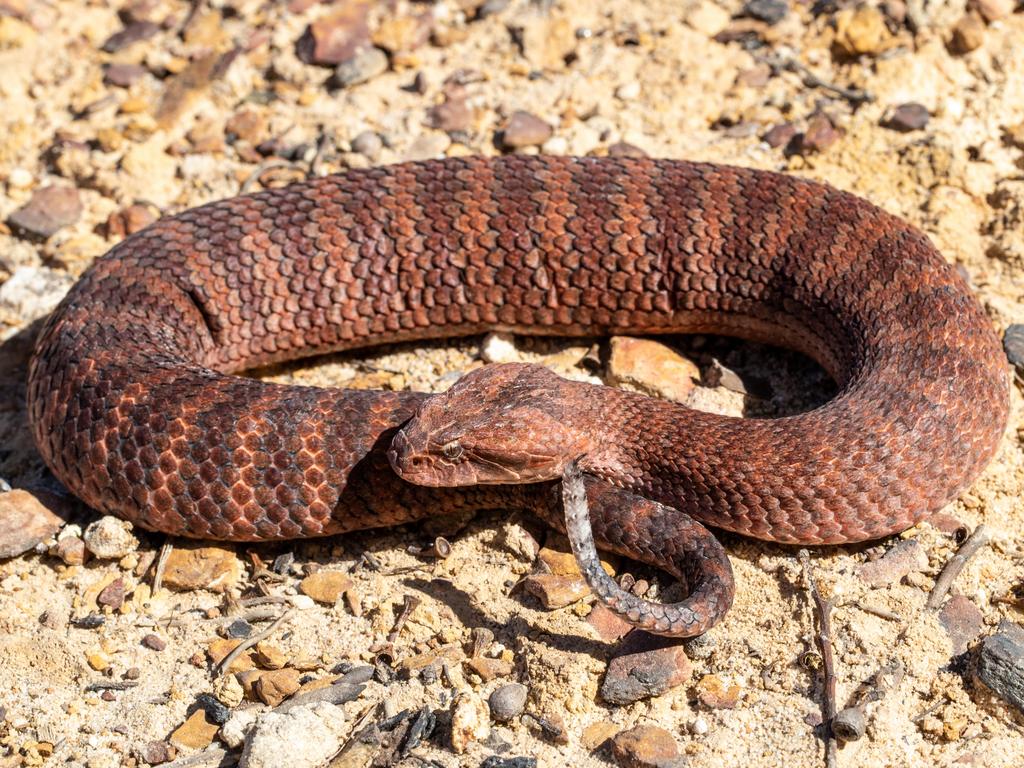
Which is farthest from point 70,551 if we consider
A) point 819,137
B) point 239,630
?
point 819,137

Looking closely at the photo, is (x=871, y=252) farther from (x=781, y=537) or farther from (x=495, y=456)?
(x=495, y=456)

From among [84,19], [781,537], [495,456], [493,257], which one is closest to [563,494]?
[495,456]

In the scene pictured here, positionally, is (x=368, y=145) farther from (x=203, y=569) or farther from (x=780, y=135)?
→ (x=203, y=569)

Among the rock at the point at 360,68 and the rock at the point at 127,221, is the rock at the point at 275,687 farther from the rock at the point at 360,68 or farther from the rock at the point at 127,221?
the rock at the point at 360,68

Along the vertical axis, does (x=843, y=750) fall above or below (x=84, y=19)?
below

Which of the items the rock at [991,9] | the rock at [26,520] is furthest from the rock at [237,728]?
the rock at [991,9]

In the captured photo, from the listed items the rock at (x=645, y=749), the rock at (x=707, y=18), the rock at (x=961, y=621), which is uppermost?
the rock at (x=707, y=18)
